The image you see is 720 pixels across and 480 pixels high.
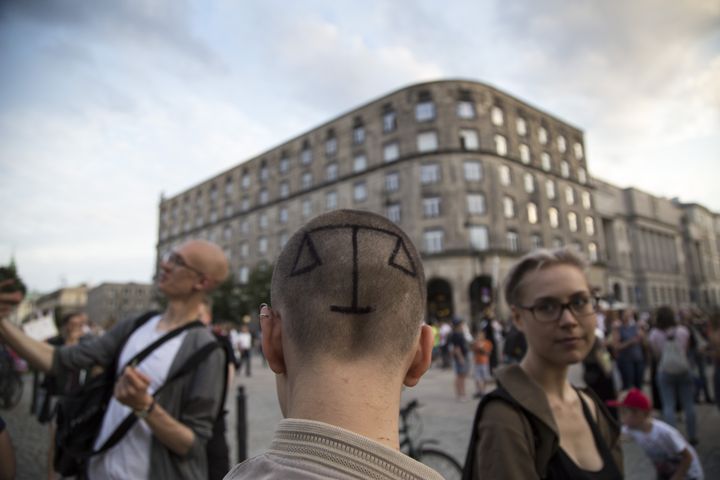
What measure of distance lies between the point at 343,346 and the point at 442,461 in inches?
169

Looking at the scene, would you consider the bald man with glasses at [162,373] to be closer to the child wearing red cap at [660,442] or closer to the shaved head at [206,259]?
the shaved head at [206,259]

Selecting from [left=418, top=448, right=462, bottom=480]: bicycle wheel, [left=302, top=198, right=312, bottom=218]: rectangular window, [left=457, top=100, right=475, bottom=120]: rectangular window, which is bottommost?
[left=418, top=448, right=462, bottom=480]: bicycle wheel

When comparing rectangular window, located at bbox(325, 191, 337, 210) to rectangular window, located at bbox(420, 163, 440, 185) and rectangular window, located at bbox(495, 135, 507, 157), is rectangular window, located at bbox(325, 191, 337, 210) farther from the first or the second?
rectangular window, located at bbox(495, 135, 507, 157)

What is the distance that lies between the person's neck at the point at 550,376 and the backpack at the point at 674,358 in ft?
17.8

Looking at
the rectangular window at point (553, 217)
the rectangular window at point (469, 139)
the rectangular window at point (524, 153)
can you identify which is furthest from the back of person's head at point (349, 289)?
the rectangular window at point (553, 217)

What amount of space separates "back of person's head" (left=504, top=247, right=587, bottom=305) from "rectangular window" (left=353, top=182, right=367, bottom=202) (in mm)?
33636

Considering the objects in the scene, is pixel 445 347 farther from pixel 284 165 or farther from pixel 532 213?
pixel 284 165

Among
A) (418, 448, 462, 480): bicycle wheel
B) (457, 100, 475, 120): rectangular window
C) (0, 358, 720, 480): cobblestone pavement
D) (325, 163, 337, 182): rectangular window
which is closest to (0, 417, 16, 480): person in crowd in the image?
(0, 358, 720, 480): cobblestone pavement

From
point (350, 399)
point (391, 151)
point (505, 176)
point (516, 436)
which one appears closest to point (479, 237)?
point (505, 176)

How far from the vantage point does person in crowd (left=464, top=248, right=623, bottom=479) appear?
1.64 m

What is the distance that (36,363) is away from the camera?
2.43 meters

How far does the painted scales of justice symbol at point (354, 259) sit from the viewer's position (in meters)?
1.00

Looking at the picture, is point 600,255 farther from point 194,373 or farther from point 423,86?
point 194,373

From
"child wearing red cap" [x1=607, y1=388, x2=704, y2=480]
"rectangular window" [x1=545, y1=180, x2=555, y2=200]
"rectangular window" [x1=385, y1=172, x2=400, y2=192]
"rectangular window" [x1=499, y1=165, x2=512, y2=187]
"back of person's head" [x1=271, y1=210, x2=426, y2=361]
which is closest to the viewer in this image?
"back of person's head" [x1=271, y1=210, x2=426, y2=361]
